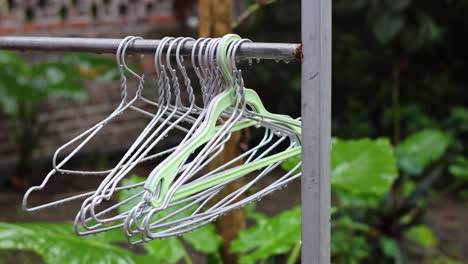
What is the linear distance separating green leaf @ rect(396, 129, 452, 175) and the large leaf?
4.57 ft

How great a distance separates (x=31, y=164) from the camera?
384 cm

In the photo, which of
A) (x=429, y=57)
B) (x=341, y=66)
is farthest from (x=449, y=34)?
(x=341, y=66)

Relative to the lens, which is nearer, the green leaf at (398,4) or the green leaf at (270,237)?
the green leaf at (270,237)

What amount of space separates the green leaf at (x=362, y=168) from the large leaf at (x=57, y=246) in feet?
1.73

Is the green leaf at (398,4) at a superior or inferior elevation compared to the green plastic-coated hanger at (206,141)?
superior

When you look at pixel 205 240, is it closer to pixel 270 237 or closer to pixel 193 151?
pixel 270 237

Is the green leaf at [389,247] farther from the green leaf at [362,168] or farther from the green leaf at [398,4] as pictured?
the green leaf at [398,4]

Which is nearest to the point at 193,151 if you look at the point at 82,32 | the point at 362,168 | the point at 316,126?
the point at 316,126

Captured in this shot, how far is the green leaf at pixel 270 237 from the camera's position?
1529 mm

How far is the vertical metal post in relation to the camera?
2.32ft

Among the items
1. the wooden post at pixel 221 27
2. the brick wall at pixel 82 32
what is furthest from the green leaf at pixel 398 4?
the wooden post at pixel 221 27

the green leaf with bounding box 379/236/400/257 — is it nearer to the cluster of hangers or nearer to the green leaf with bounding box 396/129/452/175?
the green leaf with bounding box 396/129/452/175

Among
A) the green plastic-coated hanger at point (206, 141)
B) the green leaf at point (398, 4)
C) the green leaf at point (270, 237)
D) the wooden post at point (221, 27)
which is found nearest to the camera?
the green plastic-coated hanger at point (206, 141)

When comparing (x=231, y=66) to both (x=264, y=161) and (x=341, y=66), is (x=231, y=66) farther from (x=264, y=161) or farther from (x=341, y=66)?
(x=341, y=66)
